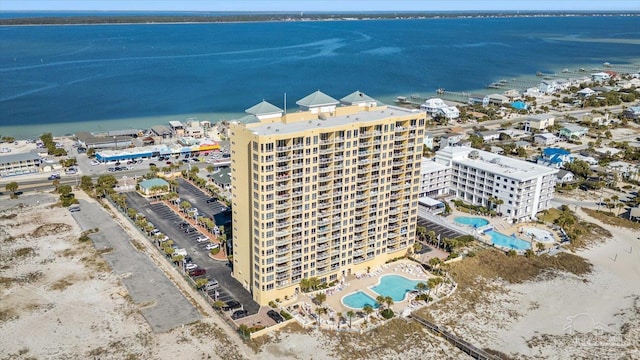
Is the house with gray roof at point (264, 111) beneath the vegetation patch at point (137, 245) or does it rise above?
above

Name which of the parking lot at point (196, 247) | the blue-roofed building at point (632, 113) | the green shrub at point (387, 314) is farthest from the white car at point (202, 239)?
the blue-roofed building at point (632, 113)

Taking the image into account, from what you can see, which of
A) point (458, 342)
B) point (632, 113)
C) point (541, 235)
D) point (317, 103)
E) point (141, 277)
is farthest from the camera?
point (632, 113)

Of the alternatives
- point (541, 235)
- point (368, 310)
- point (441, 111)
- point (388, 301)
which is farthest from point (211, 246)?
point (441, 111)

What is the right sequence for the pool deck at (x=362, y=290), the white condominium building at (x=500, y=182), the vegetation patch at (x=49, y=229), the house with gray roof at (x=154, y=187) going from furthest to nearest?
the house with gray roof at (x=154, y=187) → the white condominium building at (x=500, y=182) → the vegetation patch at (x=49, y=229) → the pool deck at (x=362, y=290)

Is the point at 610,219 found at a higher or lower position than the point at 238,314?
higher

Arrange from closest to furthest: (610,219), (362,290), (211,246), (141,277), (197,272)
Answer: (362,290), (141,277), (197,272), (211,246), (610,219)

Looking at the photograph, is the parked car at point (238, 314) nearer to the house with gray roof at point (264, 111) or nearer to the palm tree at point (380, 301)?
the palm tree at point (380, 301)

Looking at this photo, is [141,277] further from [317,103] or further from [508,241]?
[508,241]

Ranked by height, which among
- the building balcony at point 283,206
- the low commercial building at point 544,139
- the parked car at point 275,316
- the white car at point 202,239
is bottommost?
the parked car at point 275,316
